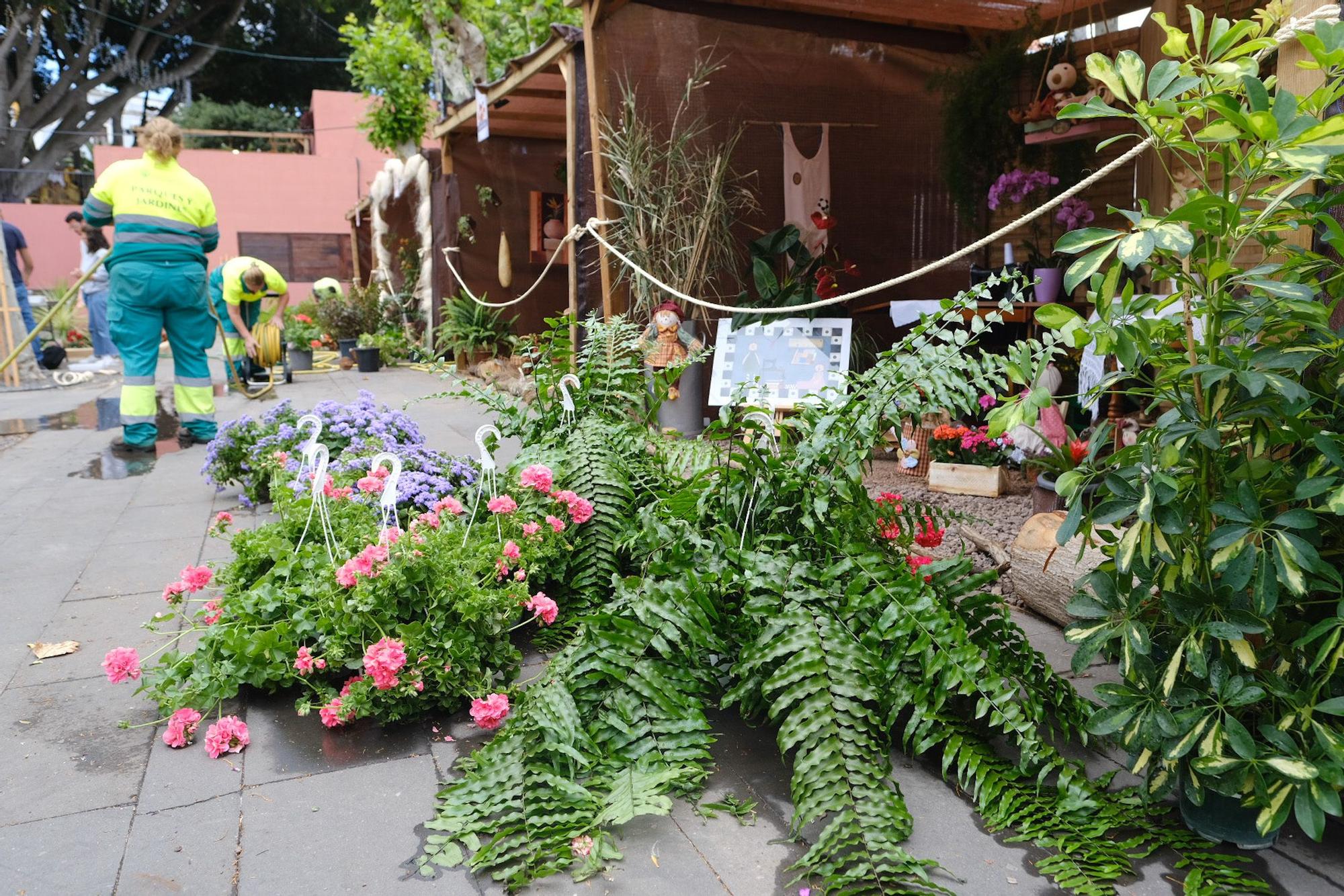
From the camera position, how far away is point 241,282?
9.38m

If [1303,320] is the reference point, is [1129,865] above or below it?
below

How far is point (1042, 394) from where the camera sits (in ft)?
6.68

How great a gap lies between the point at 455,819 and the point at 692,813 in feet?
1.80

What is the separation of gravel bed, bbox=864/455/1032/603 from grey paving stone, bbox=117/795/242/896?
2.49 meters

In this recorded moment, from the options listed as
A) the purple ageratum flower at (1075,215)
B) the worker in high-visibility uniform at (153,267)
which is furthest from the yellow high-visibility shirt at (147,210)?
the purple ageratum flower at (1075,215)

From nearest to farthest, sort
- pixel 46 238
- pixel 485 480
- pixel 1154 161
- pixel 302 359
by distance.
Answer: pixel 485 480
pixel 1154 161
pixel 302 359
pixel 46 238

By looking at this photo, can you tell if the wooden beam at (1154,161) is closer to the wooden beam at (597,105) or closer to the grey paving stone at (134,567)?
the wooden beam at (597,105)

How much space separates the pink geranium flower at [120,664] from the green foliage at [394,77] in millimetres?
11808

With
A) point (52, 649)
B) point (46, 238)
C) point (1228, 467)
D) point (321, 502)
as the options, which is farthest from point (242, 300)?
point (46, 238)

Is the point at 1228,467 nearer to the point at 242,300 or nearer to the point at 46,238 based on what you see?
the point at 242,300

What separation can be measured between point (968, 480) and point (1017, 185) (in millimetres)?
2154

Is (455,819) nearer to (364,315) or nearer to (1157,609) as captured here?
(1157,609)

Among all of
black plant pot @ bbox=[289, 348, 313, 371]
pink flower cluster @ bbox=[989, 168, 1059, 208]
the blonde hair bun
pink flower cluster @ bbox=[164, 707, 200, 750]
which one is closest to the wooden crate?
pink flower cluster @ bbox=[989, 168, 1059, 208]

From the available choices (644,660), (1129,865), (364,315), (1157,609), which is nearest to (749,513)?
(644,660)
